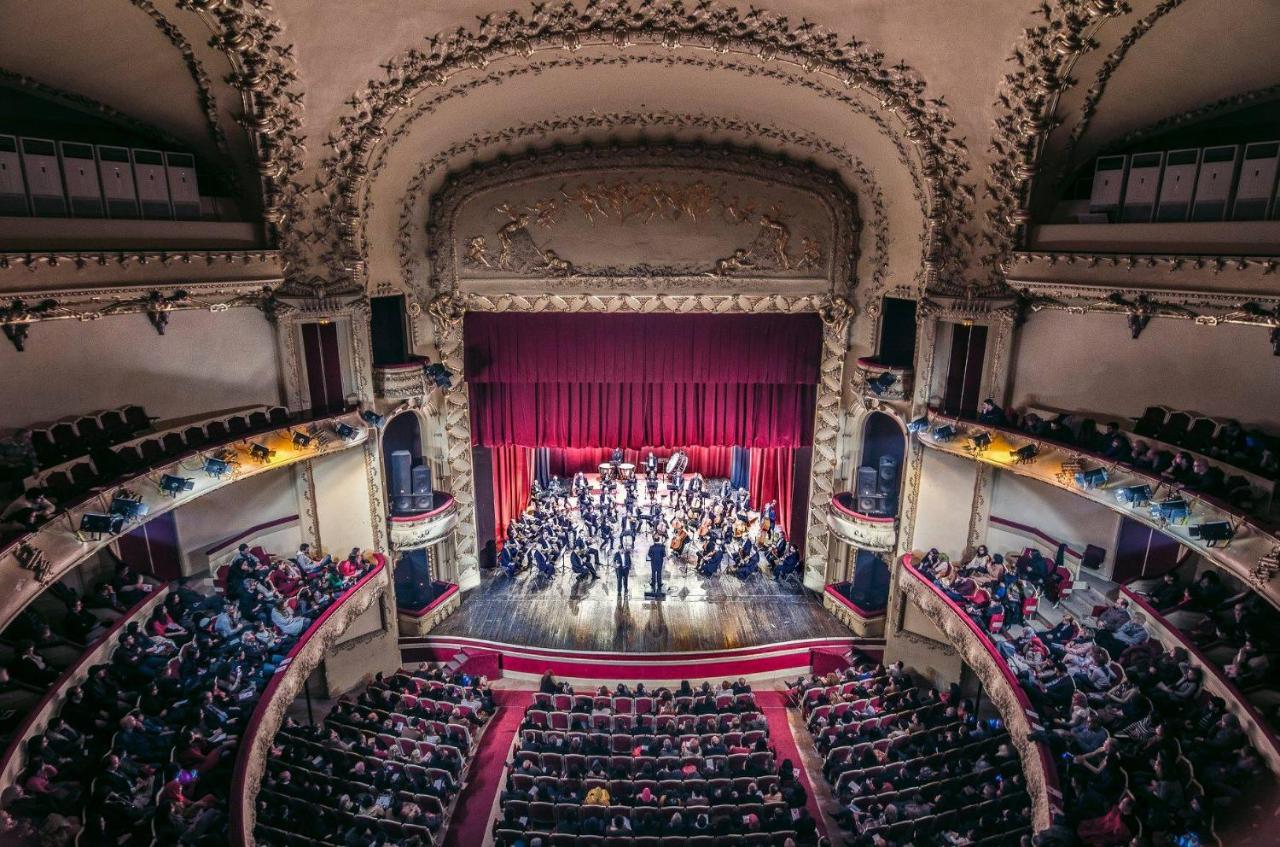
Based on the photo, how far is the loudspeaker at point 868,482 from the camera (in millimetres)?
14633

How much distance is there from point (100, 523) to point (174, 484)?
4.74 ft

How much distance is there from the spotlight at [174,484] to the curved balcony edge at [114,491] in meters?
0.06

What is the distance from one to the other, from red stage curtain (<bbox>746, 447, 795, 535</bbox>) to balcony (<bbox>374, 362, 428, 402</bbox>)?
8840 mm

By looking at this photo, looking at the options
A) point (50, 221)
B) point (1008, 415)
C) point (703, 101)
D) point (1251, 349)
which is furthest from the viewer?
point (703, 101)

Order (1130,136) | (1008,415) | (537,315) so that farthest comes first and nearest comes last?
(537,315) → (1008,415) → (1130,136)

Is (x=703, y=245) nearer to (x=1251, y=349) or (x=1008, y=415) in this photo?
(x=1008, y=415)

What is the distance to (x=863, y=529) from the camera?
1450 centimetres

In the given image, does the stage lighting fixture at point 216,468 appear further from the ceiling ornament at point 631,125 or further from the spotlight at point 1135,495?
the spotlight at point 1135,495

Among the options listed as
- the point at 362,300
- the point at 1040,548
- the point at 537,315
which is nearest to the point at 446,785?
the point at 362,300

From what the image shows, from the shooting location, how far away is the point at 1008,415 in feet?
40.0

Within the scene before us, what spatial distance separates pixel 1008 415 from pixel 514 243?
9.64 meters

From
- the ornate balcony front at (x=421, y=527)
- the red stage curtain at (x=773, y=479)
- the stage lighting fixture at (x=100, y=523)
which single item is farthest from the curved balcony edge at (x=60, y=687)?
the red stage curtain at (x=773, y=479)

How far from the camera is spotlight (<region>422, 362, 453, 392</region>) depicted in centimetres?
1472

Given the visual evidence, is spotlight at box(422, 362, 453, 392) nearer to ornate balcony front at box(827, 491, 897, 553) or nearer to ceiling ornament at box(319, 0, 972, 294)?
ceiling ornament at box(319, 0, 972, 294)
